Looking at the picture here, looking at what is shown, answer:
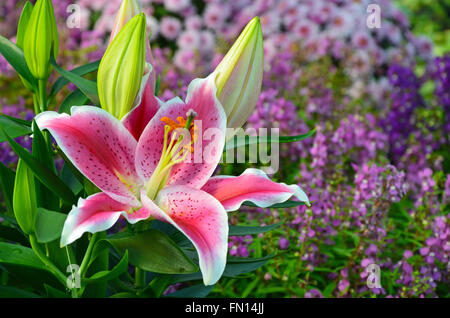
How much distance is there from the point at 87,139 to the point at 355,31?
262cm

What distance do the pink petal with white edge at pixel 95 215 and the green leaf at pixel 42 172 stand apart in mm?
78

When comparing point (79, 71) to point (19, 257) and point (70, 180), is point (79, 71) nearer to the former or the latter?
point (70, 180)

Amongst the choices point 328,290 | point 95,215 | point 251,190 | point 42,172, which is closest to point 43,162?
point 42,172

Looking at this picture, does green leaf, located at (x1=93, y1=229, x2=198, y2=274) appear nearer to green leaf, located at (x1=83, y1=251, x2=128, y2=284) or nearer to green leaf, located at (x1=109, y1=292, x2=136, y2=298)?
green leaf, located at (x1=83, y1=251, x2=128, y2=284)

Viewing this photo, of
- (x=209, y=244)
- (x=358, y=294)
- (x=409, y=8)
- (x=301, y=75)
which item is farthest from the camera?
(x=409, y=8)

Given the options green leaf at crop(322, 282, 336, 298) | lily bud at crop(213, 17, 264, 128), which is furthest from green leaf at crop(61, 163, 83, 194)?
green leaf at crop(322, 282, 336, 298)

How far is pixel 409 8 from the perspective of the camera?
512 centimetres

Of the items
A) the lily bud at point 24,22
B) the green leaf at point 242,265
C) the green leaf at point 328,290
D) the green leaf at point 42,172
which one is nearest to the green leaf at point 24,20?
the lily bud at point 24,22

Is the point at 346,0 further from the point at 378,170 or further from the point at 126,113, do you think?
the point at 126,113

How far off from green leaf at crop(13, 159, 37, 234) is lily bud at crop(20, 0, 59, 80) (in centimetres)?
16

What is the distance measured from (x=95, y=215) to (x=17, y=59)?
1.03 feet

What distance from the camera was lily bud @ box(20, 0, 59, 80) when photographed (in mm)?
750

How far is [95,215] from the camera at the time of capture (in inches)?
24.0
